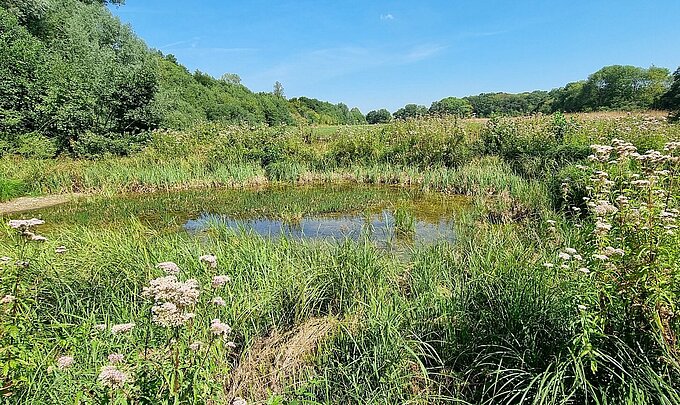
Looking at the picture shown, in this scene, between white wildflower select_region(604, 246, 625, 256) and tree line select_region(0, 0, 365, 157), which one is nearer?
white wildflower select_region(604, 246, 625, 256)

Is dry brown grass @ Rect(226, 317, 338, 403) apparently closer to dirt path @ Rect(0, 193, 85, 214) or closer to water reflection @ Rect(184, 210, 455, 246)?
water reflection @ Rect(184, 210, 455, 246)

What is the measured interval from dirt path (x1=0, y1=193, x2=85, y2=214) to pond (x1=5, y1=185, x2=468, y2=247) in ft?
1.88

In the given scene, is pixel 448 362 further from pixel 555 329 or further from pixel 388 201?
pixel 388 201

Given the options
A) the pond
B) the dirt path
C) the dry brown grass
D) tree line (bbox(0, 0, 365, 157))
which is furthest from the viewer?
tree line (bbox(0, 0, 365, 157))

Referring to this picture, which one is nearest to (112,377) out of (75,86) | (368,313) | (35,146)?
(368,313)

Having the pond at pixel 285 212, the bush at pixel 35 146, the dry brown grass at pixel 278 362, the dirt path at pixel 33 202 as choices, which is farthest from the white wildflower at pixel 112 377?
A: the bush at pixel 35 146

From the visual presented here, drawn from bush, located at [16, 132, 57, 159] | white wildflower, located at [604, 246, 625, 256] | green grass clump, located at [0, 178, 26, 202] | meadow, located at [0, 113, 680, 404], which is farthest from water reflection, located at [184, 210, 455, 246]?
bush, located at [16, 132, 57, 159]

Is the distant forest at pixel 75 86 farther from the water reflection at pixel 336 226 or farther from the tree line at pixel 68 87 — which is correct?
the water reflection at pixel 336 226

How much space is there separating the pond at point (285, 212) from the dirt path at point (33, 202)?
1.88 ft

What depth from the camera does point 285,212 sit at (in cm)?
816

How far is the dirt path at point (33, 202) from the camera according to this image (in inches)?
358

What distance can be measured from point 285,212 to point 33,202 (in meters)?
6.51

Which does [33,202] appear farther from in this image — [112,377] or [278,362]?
[112,377]

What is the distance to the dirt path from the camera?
29.8ft
